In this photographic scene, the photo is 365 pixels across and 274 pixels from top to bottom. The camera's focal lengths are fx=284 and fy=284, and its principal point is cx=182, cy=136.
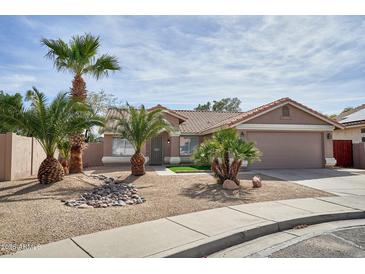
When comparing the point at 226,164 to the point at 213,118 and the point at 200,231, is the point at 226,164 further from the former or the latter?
the point at 213,118

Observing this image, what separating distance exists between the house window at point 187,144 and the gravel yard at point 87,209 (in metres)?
10.3

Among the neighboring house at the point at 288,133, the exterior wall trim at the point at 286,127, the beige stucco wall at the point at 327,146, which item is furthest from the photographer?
the beige stucco wall at the point at 327,146

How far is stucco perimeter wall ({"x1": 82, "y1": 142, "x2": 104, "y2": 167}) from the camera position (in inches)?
913

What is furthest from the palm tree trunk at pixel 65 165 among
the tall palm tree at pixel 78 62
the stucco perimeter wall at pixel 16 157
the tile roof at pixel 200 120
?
the tile roof at pixel 200 120

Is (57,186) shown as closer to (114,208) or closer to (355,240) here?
(114,208)

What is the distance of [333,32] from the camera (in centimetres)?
893

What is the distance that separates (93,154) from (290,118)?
1540 centimetres

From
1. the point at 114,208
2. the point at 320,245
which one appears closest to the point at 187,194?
the point at 114,208

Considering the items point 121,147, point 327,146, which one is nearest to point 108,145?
point 121,147

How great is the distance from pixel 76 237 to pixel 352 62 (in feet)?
40.9

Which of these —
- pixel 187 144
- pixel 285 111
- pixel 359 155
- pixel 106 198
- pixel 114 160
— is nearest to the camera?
pixel 106 198

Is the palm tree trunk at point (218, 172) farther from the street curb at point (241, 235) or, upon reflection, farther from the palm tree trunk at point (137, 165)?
the street curb at point (241, 235)

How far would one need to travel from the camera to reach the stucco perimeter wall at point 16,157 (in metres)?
12.3

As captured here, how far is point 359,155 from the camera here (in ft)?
66.4
